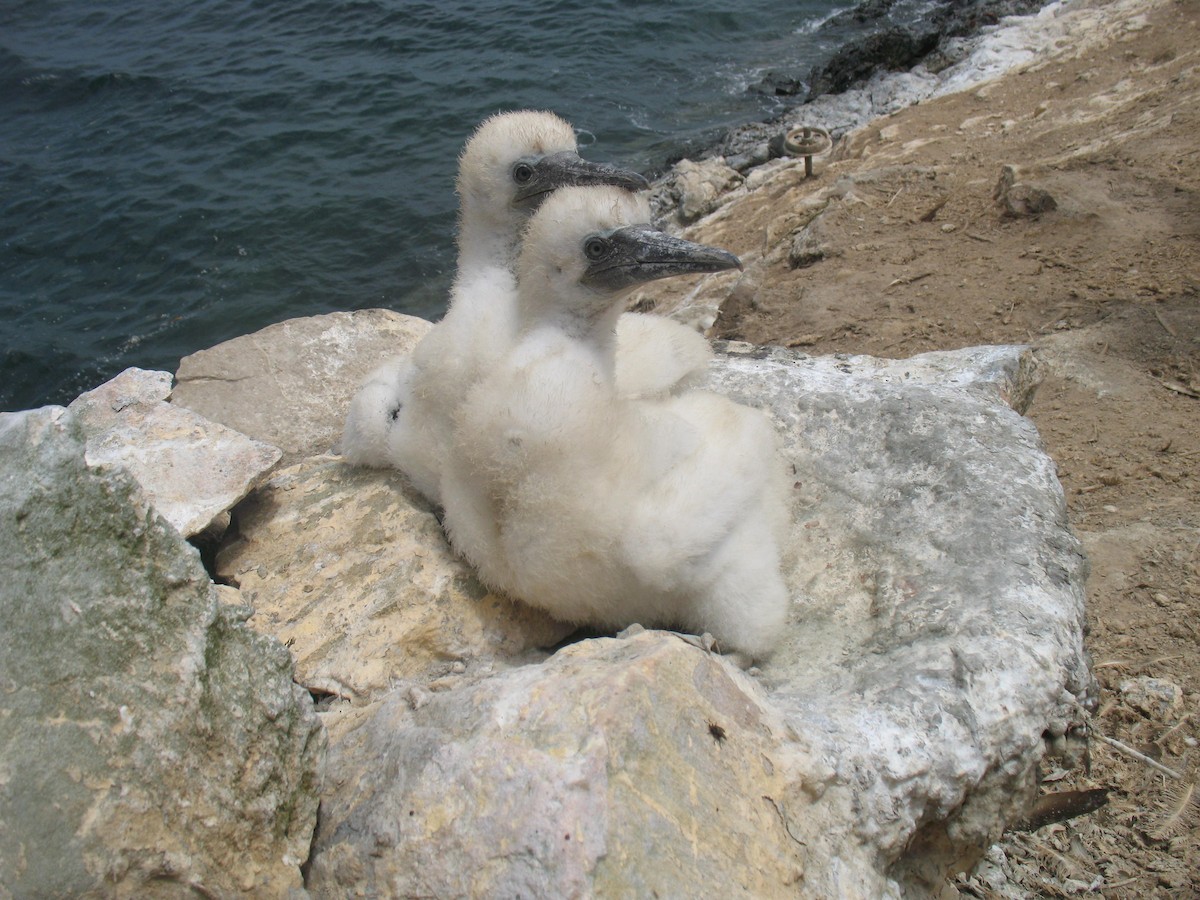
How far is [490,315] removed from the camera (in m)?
3.14

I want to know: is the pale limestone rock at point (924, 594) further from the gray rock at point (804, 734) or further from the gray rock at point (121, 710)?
the gray rock at point (121, 710)

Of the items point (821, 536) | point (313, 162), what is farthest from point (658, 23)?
point (821, 536)

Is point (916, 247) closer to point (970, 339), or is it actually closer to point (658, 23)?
point (970, 339)

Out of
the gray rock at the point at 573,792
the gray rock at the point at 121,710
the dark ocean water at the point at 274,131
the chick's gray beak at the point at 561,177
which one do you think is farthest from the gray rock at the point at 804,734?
the dark ocean water at the point at 274,131

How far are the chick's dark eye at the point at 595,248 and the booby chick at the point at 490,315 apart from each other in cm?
43

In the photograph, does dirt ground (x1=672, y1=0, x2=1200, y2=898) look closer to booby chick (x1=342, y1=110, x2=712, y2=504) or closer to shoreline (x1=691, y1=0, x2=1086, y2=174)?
shoreline (x1=691, y1=0, x2=1086, y2=174)

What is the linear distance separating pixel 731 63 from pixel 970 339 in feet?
33.5

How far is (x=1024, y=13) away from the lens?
12.2 meters

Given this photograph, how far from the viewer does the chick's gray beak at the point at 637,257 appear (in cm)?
275

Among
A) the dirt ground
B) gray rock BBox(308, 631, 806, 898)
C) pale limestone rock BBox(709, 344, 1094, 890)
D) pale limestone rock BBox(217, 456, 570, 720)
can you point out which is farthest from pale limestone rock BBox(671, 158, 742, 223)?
gray rock BBox(308, 631, 806, 898)

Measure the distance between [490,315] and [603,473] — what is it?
2.79 feet

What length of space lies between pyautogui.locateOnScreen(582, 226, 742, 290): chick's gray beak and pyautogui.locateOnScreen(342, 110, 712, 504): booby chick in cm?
45

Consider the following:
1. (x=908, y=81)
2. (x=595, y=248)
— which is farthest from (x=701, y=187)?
(x=595, y=248)

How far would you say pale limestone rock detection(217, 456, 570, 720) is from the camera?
9.09ft
